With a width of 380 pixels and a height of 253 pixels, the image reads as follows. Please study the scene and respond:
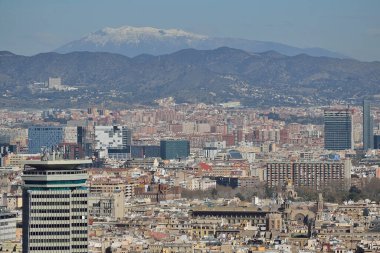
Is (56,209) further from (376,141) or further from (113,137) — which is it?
(376,141)

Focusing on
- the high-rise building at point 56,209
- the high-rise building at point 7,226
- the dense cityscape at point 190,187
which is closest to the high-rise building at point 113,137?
the dense cityscape at point 190,187

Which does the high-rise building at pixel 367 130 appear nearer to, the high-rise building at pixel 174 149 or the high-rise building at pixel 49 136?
the high-rise building at pixel 174 149

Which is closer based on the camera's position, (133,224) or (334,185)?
(133,224)

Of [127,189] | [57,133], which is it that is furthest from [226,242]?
[57,133]

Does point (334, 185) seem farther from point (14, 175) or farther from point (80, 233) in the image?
point (80, 233)

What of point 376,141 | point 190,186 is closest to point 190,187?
point 190,186

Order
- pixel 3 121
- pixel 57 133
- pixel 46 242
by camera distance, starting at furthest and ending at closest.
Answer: pixel 3 121 → pixel 57 133 → pixel 46 242
